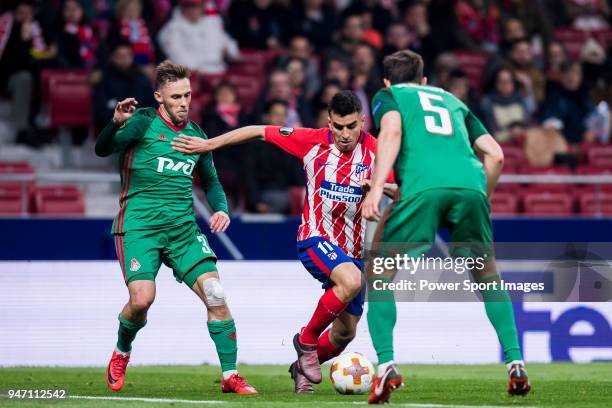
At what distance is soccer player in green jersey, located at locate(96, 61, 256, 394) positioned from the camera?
8680mm

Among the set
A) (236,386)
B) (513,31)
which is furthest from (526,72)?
(236,386)

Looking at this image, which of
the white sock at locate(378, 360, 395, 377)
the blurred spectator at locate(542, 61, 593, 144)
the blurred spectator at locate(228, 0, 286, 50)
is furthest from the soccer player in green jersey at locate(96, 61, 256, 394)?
the blurred spectator at locate(542, 61, 593, 144)

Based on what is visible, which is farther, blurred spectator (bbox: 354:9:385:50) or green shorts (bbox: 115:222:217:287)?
blurred spectator (bbox: 354:9:385:50)

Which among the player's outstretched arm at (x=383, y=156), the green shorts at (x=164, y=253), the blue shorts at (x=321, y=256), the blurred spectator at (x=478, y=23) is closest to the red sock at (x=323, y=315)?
the blue shorts at (x=321, y=256)

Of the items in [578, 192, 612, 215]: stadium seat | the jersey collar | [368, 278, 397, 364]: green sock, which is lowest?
[578, 192, 612, 215]: stadium seat

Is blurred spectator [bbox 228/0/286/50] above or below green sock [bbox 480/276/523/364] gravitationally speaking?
above

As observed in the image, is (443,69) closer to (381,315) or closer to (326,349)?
(326,349)

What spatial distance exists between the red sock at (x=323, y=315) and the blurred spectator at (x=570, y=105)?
927 centimetres

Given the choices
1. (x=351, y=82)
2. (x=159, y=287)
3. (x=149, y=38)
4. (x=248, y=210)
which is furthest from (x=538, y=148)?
(x=159, y=287)

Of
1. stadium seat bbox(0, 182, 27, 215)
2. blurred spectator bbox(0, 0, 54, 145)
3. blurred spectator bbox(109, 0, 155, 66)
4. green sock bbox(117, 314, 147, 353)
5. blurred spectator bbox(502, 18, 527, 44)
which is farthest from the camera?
blurred spectator bbox(502, 18, 527, 44)

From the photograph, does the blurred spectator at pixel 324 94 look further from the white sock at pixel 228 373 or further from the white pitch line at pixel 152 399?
the white pitch line at pixel 152 399

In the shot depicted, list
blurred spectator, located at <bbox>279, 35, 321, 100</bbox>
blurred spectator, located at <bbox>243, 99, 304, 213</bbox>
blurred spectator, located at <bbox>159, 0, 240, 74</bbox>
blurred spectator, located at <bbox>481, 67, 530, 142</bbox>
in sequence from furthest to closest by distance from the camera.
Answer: blurred spectator, located at <bbox>481, 67, 530, 142</bbox>, blurred spectator, located at <bbox>279, 35, 321, 100</bbox>, blurred spectator, located at <bbox>159, 0, 240, 74</bbox>, blurred spectator, located at <bbox>243, 99, 304, 213</bbox>

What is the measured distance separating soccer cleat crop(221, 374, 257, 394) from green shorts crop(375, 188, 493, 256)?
166cm

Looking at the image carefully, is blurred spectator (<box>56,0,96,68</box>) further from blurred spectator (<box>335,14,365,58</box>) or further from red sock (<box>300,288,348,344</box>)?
red sock (<box>300,288,348,344</box>)
